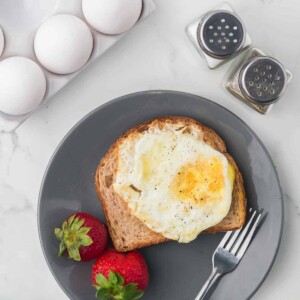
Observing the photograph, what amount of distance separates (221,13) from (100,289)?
65 cm

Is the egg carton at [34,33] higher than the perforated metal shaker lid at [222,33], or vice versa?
the egg carton at [34,33]

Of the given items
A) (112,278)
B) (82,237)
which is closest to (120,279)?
(112,278)

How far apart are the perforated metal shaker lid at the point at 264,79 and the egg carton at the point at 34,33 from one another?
26 centimetres

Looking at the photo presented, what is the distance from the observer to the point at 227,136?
1.54 metres

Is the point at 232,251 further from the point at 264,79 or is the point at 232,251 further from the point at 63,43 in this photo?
the point at 63,43

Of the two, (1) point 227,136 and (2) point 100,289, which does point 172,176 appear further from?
(2) point 100,289

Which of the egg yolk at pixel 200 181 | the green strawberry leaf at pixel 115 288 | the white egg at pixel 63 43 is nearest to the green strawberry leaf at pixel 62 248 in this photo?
the green strawberry leaf at pixel 115 288

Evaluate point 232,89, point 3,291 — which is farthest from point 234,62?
point 3,291

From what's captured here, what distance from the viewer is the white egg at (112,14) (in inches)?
57.3

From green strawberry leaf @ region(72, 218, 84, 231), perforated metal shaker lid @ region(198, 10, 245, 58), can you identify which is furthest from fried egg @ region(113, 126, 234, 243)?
perforated metal shaker lid @ region(198, 10, 245, 58)

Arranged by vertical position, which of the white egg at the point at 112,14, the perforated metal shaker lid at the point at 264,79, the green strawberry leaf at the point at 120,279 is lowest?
the green strawberry leaf at the point at 120,279

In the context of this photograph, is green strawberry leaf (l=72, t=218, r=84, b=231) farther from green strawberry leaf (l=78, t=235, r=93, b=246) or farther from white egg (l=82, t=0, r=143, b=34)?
white egg (l=82, t=0, r=143, b=34)

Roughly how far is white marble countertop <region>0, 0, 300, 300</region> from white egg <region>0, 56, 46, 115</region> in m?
0.10

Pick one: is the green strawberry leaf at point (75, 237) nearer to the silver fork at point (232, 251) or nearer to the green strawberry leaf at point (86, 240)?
the green strawberry leaf at point (86, 240)
